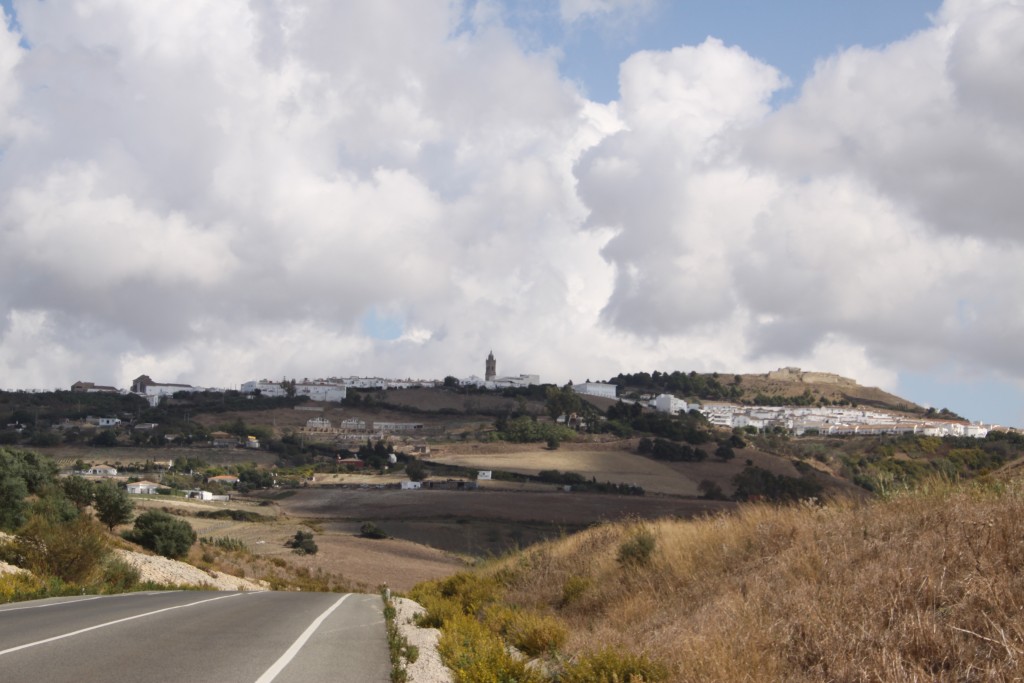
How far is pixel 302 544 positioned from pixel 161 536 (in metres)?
13.7

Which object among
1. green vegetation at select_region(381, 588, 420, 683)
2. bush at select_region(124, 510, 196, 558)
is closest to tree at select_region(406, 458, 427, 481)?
bush at select_region(124, 510, 196, 558)

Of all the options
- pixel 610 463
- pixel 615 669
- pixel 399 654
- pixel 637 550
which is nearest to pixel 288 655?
pixel 399 654

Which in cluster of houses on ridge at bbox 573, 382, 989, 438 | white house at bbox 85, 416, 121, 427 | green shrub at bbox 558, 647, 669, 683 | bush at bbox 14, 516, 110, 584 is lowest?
white house at bbox 85, 416, 121, 427

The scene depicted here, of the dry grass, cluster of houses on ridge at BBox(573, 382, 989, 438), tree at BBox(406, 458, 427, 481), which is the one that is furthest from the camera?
cluster of houses on ridge at BBox(573, 382, 989, 438)

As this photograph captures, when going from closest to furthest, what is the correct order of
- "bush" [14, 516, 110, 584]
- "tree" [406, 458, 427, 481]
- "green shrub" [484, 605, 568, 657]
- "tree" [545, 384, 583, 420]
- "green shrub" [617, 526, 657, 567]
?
"green shrub" [484, 605, 568, 657] < "green shrub" [617, 526, 657, 567] < "bush" [14, 516, 110, 584] < "tree" [406, 458, 427, 481] < "tree" [545, 384, 583, 420]

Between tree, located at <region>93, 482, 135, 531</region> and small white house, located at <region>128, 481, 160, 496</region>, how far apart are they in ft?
127

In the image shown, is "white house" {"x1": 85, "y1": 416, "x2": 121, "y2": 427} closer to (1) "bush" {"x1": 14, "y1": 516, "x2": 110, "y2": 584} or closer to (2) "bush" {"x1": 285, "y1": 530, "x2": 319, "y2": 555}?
(2) "bush" {"x1": 285, "y1": 530, "x2": 319, "y2": 555}

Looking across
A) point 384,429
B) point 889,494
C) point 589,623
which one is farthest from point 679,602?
point 384,429

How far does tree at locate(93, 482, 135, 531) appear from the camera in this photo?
42719mm

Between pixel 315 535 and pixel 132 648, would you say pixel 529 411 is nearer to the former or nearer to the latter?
pixel 315 535

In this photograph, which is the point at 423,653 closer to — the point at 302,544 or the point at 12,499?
the point at 12,499

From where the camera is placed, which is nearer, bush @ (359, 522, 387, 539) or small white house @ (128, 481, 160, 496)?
bush @ (359, 522, 387, 539)

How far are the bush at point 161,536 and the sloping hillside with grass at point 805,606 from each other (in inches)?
1038

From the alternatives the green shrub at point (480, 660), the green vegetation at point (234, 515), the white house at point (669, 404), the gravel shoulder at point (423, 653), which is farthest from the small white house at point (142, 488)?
the white house at point (669, 404)
